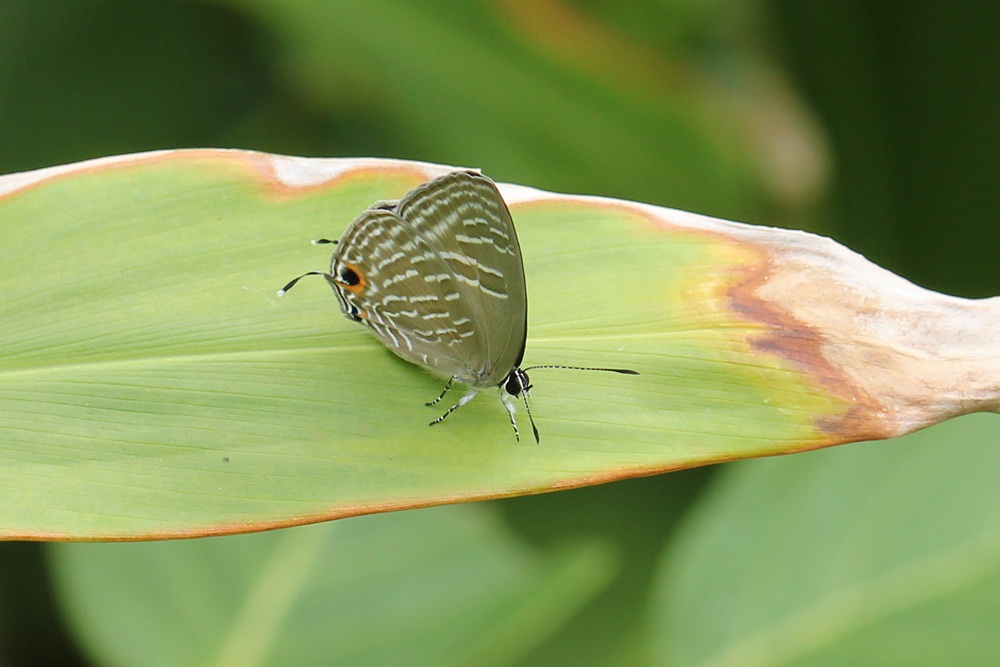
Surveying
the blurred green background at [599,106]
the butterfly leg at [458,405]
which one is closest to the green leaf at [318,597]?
the blurred green background at [599,106]

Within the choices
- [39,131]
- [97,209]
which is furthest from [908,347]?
[39,131]

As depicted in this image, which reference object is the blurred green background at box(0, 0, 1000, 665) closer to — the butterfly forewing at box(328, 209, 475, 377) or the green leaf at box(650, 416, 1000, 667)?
the green leaf at box(650, 416, 1000, 667)

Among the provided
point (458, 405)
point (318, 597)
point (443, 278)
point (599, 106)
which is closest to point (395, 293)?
point (443, 278)

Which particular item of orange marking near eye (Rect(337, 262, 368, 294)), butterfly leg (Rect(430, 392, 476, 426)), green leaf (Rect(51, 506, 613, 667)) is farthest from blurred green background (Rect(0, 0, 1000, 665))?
orange marking near eye (Rect(337, 262, 368, 294))

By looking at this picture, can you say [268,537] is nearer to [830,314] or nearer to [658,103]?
[830,314]

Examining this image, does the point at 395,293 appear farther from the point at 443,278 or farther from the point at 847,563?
the point at 847,563

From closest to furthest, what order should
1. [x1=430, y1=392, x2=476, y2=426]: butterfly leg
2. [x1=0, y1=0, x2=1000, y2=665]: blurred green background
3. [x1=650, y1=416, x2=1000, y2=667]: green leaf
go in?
[x1=430, y1=392, x2=476, y2=426]: butterfly leg, [x1=650, y1=416, x2=1000, y2=667]: green leaf, [x1=0, y1=0, x2=1000, y2=665]: blurred green background
